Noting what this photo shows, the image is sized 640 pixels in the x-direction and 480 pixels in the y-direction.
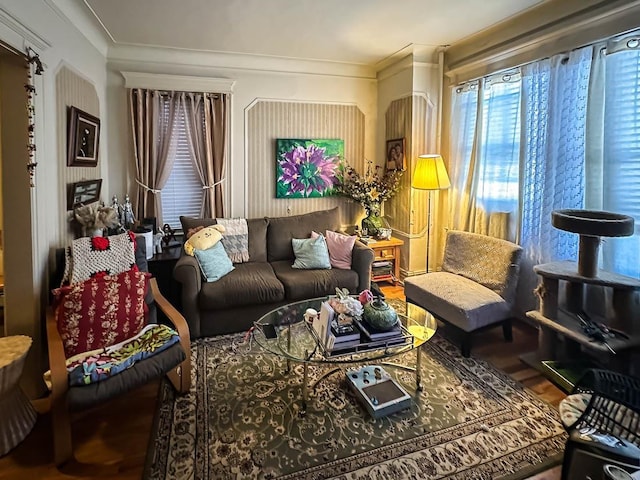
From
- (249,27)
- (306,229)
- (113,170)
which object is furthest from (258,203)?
(249,27)

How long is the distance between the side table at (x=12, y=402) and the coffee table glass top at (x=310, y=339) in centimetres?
127

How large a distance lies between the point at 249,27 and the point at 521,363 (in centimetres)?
357

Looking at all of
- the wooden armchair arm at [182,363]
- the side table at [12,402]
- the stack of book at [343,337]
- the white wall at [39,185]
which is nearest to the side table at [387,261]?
the stack of book at [343,337]

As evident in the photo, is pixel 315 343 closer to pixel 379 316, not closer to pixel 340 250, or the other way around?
pixel 379 316

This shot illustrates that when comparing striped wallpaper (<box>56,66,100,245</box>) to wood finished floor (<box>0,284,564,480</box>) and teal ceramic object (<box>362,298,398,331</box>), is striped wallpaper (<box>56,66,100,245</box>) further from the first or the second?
teal ceramic object (<box>362,298,398,331</box>)

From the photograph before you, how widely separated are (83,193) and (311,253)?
2037 millimetres

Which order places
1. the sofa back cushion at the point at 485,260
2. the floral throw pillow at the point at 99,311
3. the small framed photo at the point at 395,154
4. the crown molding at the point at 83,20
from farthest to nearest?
the small framed photo at the point at 395,154
the sofa back cushion at the point at 485,260
the crown molding at the point at 83,20
the floral throw pillow at the point at 99,311

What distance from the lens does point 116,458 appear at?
2.00 metres

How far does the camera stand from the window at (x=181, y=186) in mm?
4277

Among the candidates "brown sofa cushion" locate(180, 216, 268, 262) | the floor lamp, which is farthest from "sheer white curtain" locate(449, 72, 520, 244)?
"brown sofa cushion" locate(180, 216, 268, 262)

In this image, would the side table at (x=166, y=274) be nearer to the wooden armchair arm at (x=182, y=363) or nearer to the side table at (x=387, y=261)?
the wooden armchair arm at (x=182, y=363)

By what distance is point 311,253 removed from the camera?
385 cm

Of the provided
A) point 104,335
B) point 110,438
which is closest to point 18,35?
point 104,335

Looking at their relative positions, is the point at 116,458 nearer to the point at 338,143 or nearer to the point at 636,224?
the point at 636,224
